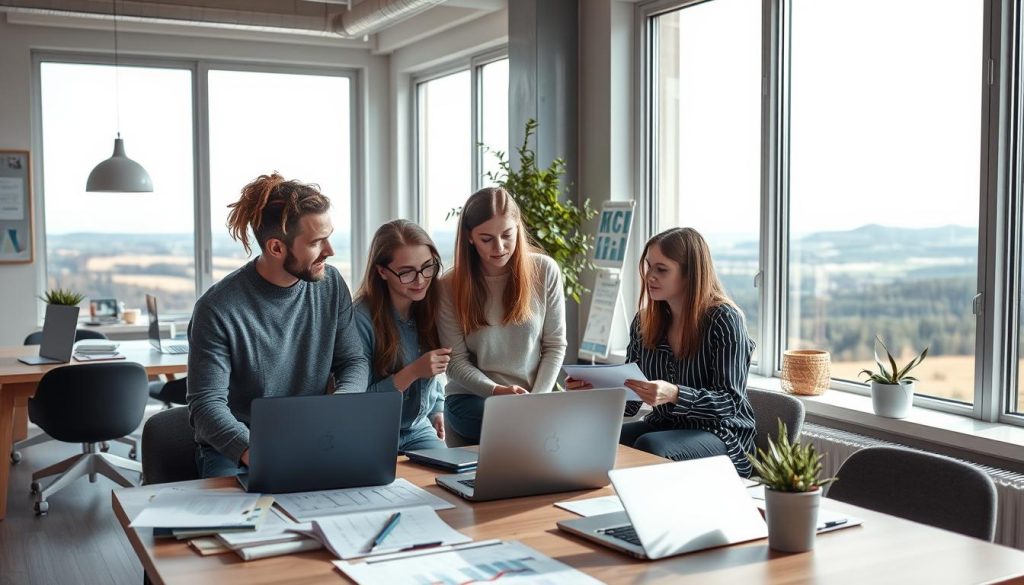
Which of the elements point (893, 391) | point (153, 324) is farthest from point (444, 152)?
point (893, 391)

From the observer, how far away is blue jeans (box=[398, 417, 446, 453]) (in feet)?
9.96

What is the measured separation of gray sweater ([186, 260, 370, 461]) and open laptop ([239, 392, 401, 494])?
33 cm

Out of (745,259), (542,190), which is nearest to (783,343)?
(745,259)

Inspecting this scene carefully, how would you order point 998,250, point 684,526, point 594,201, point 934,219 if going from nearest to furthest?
1. point 684,526
2. point 998,250
3. point 934,219
4. point 594,201

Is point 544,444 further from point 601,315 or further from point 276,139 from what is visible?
point 276,139

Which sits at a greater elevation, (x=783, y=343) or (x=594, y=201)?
(x=594, y=201)

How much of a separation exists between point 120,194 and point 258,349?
18.6 ft

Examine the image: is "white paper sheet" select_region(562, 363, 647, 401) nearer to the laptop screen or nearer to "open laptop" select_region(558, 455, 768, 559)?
"open laptop" select_region(558, 455, 768, 559)

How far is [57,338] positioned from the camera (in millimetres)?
5199

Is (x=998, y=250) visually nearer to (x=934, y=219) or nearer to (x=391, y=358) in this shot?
(x=934, y=219)

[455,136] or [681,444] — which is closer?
[681,444]

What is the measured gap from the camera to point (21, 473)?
5777mm

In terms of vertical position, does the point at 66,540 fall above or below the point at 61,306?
below

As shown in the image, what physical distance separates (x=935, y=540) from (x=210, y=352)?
1.75m
